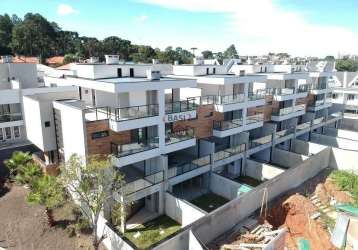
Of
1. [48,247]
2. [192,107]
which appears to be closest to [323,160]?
[192,107]

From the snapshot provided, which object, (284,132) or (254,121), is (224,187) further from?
(284,132)

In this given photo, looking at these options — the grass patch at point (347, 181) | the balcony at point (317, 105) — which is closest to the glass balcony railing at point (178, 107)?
the grass patch at point (347, 181)

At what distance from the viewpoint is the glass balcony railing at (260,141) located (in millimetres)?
32500

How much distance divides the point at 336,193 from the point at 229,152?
34.4 ft

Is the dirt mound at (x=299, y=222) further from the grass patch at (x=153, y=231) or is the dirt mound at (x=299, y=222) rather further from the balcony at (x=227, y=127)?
the balcony at (x=227, y=127)

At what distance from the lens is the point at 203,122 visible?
28.0m

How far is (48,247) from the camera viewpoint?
1936 cm

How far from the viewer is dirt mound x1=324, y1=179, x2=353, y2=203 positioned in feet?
85.0

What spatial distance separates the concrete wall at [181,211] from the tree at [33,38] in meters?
70.7

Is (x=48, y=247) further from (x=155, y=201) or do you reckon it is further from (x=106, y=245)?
(x=155, y=201)

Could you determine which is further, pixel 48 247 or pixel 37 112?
pixel 37 112

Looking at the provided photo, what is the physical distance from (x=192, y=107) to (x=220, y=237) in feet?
35.9

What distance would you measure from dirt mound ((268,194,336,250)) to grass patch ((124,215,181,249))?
7.99m

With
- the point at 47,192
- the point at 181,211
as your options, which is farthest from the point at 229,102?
the point at 47,192
